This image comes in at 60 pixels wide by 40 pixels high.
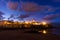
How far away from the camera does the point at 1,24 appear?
83188mm

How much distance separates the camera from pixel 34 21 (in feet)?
283

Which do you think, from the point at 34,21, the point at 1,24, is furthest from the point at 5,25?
the point at 34,21

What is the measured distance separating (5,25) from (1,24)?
4726mm

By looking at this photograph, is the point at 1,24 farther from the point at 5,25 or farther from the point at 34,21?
the point at 34,21

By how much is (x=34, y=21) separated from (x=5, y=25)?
1884cm

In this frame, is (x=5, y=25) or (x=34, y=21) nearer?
(x=5, y=25)

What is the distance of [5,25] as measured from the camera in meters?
79.7

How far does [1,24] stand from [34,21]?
68.8 feet
